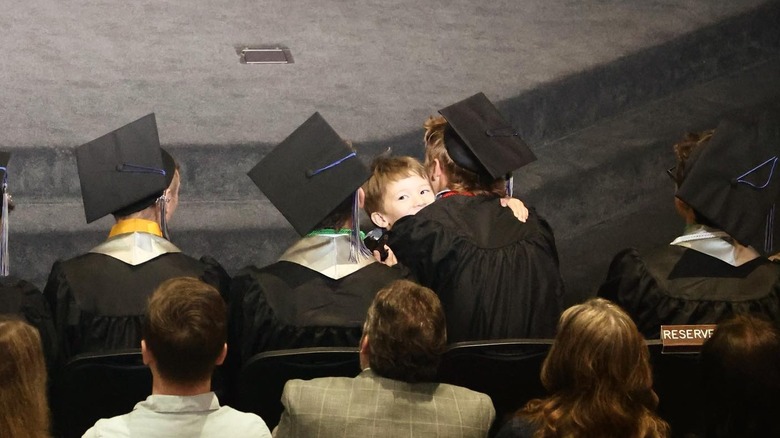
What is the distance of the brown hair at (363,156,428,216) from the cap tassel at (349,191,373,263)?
1.02 metres

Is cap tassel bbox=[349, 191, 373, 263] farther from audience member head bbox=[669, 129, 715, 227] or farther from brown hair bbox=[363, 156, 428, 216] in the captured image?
audience member head bbox=[669, 129, 715, 227]

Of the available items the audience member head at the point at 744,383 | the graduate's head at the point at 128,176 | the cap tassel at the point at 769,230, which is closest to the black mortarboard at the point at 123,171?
the graduate's head at the point at 128,176

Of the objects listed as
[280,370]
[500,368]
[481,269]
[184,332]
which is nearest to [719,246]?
[481,269]

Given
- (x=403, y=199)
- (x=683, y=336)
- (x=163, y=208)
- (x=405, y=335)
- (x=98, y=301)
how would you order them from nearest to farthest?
1. (x=405, y=335)
2. (x=683, y=336)
3. (x=98, y=301)
4. (x=163, y=208)
5. (x=403, y=199)

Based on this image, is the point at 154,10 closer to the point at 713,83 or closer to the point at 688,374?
the point at 713,83

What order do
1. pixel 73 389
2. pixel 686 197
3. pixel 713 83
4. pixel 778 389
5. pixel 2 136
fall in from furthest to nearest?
pixel 713 83
pixel 2 136
pixel 686 197
pixel 73 389
pixel 778 389

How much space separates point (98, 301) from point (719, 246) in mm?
2384

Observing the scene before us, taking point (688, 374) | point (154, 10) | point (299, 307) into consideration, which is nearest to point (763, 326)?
point (688, 374)

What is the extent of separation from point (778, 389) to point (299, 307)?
167 cm

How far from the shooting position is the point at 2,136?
22.5ft

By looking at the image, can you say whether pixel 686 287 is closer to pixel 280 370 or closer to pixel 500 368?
pixel 500 368

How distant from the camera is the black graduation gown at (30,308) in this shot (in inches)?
160

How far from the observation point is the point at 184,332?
329 cm

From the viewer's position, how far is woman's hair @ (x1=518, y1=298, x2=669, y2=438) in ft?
10.7
